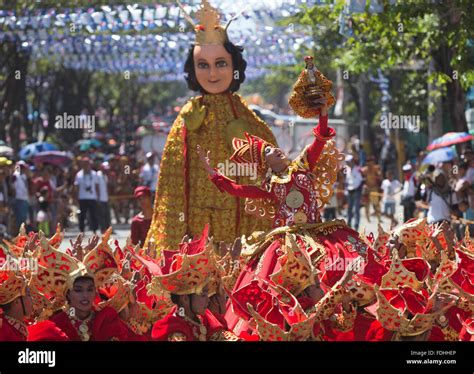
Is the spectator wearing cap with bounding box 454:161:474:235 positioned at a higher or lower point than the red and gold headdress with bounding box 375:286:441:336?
lower

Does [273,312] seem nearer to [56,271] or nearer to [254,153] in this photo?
[56,271]

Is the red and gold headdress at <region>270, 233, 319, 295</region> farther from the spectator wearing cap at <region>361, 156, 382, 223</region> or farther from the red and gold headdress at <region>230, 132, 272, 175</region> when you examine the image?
the spectator wearing cap at <region>361, 156, 382, 223</region>

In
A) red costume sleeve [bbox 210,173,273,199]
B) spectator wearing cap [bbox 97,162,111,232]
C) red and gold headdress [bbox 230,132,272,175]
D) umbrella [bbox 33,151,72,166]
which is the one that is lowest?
spectator wearing cap [bbox 97,162,111,232]

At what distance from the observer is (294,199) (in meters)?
10.7

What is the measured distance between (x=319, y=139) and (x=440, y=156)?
35.7 ft

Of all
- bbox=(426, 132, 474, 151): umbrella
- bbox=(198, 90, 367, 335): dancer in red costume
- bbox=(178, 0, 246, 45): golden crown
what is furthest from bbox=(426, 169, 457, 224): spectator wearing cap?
bbox=(198, 90, 367, 335): dancer in red costume

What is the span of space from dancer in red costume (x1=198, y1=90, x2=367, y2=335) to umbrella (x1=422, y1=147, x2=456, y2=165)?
33.7 ft

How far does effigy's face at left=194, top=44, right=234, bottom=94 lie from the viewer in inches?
530

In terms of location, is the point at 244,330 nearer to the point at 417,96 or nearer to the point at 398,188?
the point at 398,188

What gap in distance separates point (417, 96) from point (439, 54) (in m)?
6.25

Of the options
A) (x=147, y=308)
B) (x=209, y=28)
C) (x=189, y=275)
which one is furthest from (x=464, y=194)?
(x=189, y=275)

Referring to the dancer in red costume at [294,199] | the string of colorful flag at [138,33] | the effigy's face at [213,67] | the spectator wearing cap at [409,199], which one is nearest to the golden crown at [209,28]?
the effigy's face at [213,67]

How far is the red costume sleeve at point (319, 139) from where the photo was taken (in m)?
10.7
